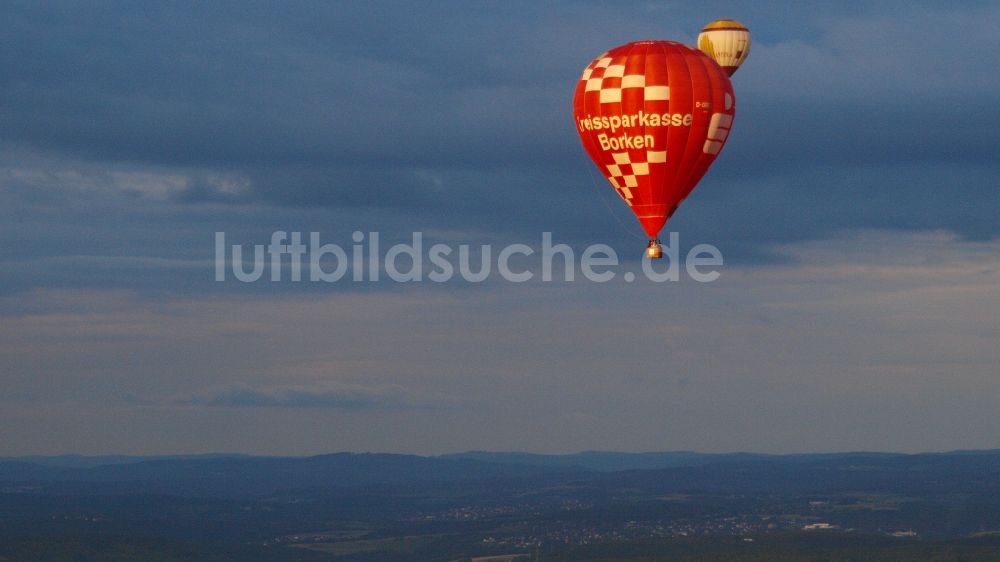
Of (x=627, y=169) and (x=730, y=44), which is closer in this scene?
(x=627, y=169)

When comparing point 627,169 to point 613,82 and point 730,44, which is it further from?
point 730,44

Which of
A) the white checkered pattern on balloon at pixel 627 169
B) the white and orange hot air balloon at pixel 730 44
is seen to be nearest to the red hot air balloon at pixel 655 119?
the white checkered pattern on balloon at pixel 627 169

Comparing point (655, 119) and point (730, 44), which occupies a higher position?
point (730, 44)

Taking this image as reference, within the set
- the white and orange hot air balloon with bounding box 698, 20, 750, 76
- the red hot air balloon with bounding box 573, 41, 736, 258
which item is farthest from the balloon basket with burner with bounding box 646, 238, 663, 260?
the white and orange hot air balloon with bounding box 698, 20, 750, 76

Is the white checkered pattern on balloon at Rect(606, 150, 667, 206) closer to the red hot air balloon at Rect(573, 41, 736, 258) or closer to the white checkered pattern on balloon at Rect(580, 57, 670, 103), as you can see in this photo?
the red hot air balloon at Rect(573, 41, 736, 258)

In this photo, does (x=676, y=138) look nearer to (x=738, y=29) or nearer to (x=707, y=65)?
(x=707, y=65)

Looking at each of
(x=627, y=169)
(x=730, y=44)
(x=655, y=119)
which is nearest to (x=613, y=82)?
(x=655, y=119)

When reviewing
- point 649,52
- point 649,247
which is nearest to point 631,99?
point 649,52
